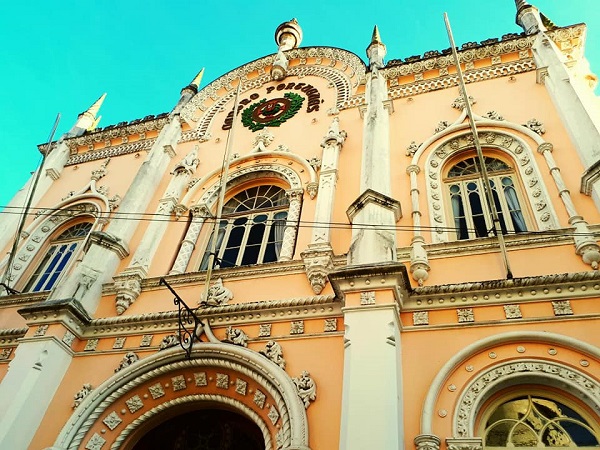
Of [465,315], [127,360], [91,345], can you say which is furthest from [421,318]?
[91,345]

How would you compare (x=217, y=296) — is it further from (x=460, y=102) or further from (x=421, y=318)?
(x=460, y=102)

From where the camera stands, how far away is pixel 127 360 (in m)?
8.45

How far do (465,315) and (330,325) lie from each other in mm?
2091

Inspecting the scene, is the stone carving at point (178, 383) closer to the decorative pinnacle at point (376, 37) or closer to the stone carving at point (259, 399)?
the stone carving at point (259, 399)

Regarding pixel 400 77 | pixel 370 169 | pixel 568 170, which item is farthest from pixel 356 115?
pixel 568 170

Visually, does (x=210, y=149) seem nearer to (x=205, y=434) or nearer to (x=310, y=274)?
(x=310, y=274)

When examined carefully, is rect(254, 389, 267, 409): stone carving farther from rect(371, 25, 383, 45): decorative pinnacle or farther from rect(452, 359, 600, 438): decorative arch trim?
rect(371, 25, 383, 45): decorative pinnacle

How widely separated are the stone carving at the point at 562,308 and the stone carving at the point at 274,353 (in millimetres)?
→ 4085

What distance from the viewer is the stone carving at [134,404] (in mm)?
8062

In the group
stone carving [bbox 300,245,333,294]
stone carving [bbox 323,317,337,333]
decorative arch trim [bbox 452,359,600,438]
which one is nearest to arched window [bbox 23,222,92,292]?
stone carving [bbox 300,245,333,294]

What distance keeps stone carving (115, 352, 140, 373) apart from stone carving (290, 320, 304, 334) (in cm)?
287

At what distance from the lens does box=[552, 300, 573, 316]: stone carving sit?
22.1ft

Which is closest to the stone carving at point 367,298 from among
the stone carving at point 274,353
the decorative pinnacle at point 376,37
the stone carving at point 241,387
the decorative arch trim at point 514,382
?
the stone carving at point 274,353

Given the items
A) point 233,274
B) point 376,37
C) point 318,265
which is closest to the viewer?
point 318,265
